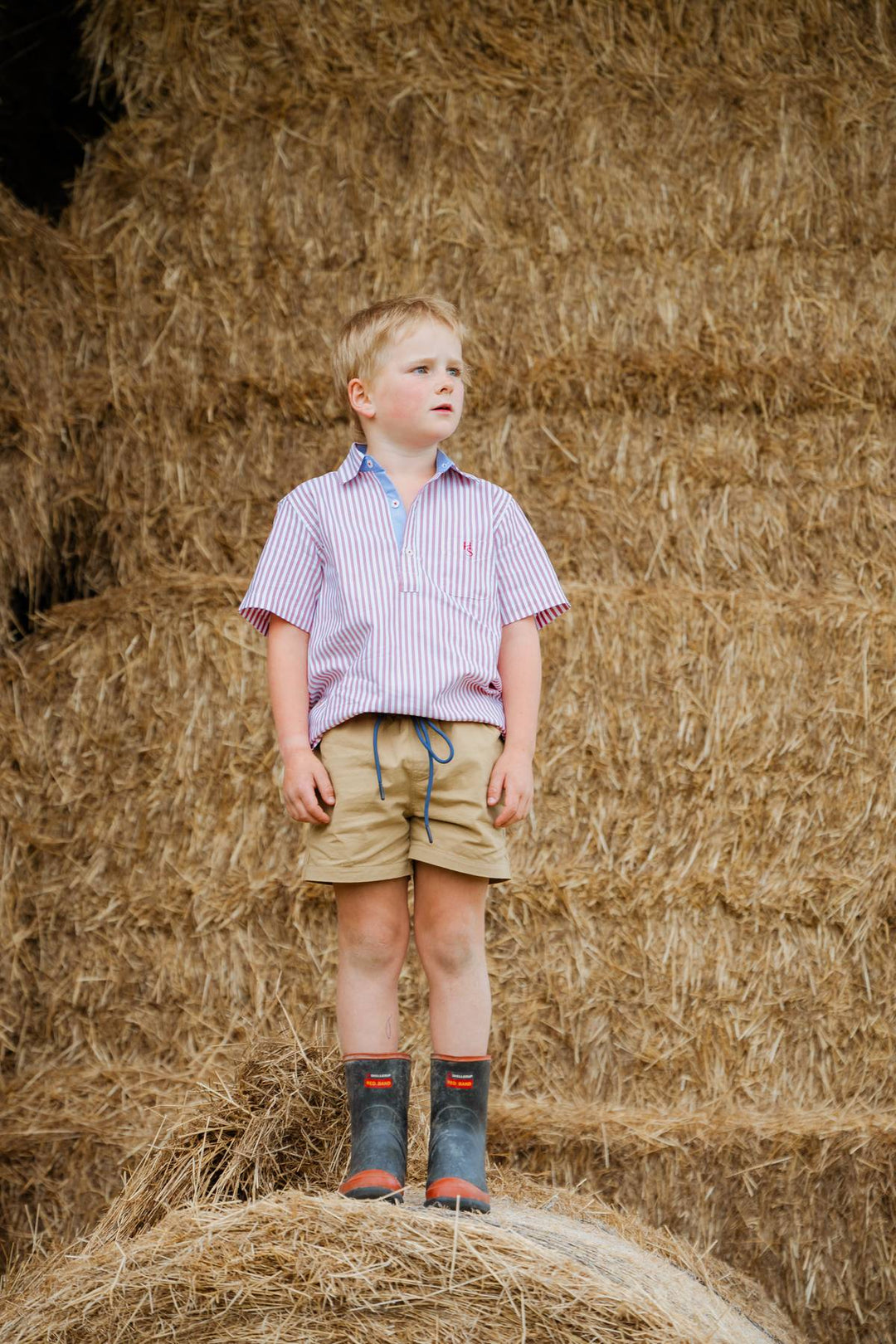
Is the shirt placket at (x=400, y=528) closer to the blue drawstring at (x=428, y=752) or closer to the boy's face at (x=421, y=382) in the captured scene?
the boy's face at (x=421, y=382)

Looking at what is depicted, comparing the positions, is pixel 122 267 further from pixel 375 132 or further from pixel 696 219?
pixel 696 219

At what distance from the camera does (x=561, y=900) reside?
9.16ft

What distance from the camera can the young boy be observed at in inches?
75.0

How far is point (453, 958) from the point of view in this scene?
1939mm

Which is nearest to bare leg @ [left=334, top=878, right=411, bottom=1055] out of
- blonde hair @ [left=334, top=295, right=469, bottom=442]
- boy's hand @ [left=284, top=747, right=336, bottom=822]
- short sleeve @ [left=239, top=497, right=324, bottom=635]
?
boy's hand @ [left=284, top=747, right=336, bottom=822]

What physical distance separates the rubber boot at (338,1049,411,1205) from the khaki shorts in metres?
0.25

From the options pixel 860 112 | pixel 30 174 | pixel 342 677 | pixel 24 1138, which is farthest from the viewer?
pixel 30 174

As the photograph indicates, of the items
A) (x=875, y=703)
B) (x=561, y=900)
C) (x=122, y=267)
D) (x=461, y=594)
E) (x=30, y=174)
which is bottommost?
(x=561, y=900)

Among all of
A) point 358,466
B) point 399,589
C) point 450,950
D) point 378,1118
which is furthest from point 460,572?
point 378,1118

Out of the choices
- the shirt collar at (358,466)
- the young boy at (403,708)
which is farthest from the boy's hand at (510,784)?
the shirt collar at (358,466)

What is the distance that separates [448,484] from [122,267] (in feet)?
4.53

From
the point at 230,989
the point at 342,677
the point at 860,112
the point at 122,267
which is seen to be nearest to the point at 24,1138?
the point at 230,989

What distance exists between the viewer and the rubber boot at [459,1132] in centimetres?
180

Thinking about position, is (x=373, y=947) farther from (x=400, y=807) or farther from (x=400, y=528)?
(x=400, y=528)
